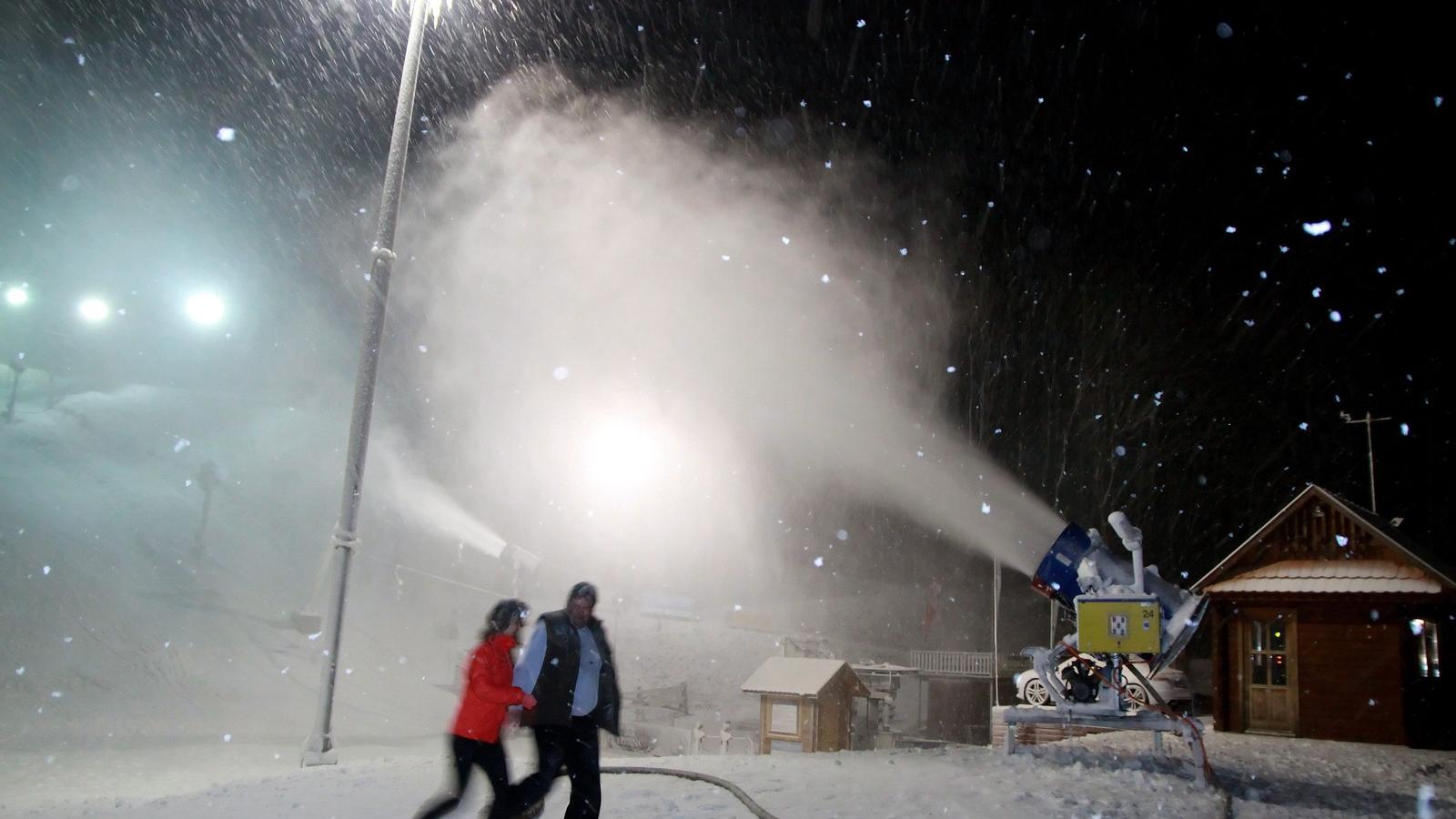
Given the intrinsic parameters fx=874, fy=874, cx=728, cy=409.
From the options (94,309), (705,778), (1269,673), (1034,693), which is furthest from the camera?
(94,309)

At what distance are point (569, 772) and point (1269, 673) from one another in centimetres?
1922

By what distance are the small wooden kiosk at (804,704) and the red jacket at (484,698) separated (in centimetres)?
1893

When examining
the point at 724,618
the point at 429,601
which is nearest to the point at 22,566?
the point at 429,601

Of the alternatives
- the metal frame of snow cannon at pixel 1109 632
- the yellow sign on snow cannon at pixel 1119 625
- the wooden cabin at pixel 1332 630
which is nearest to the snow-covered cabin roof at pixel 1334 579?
the wooden cabin at pixel 1332 630

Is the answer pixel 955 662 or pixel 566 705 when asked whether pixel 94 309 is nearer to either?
pixel 955 662

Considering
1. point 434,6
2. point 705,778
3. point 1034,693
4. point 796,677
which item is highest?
point 434,6

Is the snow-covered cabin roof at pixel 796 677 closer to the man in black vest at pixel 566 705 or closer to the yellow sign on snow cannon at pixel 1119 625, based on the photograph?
the yellow sign on snow cannon at pixel 1119 625

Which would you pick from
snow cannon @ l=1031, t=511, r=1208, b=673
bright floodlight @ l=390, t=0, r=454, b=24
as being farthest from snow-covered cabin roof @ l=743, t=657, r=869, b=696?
bright floodlight @ l=390, t=0, r=454, b=24

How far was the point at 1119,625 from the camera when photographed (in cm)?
1007

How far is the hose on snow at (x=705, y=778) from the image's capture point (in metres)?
6.93

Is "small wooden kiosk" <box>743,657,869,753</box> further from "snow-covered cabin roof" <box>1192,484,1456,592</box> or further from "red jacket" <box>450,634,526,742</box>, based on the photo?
"red jacket" <box>450,634,526,742</box>

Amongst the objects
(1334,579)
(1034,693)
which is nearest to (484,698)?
(1334,579)

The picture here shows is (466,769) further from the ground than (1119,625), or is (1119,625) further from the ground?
(1119,625)

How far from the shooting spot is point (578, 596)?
580 cm
